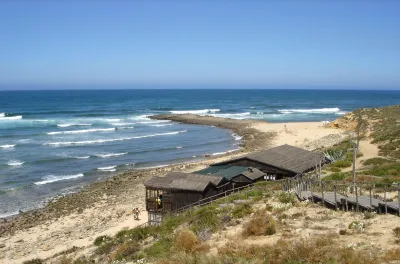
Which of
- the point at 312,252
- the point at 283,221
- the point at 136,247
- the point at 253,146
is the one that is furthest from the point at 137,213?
the point at 253,146

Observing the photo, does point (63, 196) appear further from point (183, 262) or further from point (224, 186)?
point (183, 262)

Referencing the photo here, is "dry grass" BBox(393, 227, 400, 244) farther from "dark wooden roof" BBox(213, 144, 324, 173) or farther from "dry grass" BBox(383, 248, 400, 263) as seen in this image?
"dark wooden roof" BBox(213, 144, 324, 173)

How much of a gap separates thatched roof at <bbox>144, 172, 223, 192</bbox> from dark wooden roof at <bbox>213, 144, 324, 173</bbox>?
17.3 ft

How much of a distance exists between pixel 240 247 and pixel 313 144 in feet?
126

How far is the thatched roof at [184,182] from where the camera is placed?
22125 millimetres

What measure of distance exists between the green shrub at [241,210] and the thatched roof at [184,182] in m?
4.49

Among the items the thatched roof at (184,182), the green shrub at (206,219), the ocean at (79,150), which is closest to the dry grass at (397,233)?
the green shrub at (206,219)

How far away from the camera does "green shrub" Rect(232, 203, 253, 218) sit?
16844 millimetres

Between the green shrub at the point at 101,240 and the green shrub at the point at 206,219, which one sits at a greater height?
the green shrub at the point at 206,219

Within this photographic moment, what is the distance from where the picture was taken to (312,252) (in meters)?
11.4

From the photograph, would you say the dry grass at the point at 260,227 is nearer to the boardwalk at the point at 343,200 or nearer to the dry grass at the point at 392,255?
the boardwalk at the point at 343,200

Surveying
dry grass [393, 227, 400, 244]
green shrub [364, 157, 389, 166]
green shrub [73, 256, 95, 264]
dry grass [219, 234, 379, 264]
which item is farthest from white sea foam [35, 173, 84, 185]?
dry grass [393, 227, 400, 244]

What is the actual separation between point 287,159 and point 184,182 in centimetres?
910

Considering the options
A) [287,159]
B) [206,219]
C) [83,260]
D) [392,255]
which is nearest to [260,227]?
[206,219]
